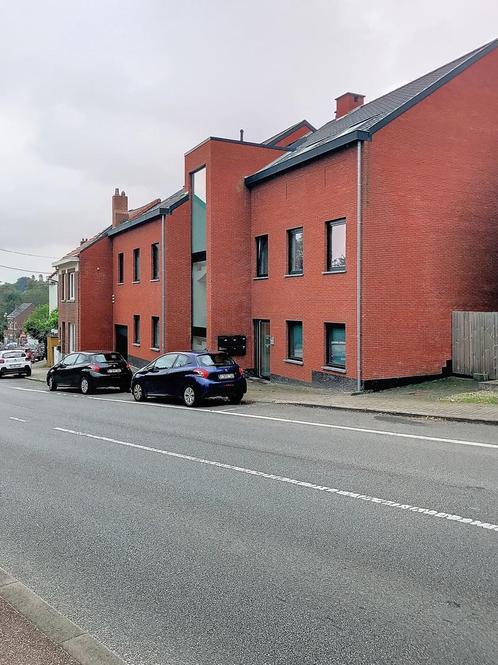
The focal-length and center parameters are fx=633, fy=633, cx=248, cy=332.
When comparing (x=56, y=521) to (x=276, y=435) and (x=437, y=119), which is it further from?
(x=437, y=119)

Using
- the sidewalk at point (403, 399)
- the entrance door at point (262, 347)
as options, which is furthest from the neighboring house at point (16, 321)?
the sidewalk at point (403, 399)

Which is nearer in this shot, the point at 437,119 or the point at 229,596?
the point at 229,596

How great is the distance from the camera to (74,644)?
3.54 m

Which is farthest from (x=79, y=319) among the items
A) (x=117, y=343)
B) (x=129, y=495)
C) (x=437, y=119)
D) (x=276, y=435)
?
(x=129, y=495)

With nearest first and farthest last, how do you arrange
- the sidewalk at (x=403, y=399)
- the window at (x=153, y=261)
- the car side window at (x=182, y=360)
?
the sidewalk at (x=403, y=399), the car side window at (x=182, y=360), the window at (x=153, y=261)

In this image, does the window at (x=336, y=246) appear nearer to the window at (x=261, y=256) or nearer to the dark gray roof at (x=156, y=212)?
the window at (x=261, y=256)

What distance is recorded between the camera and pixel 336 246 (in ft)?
61.5

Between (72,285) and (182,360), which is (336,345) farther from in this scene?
(72,285)

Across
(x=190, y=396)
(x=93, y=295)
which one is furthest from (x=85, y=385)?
(x=93, y=295)

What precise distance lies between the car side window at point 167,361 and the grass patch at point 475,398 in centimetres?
713

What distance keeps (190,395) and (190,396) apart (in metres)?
0.03

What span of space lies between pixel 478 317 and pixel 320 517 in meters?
13.0

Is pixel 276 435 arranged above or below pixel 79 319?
below

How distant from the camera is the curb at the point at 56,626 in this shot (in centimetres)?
342
